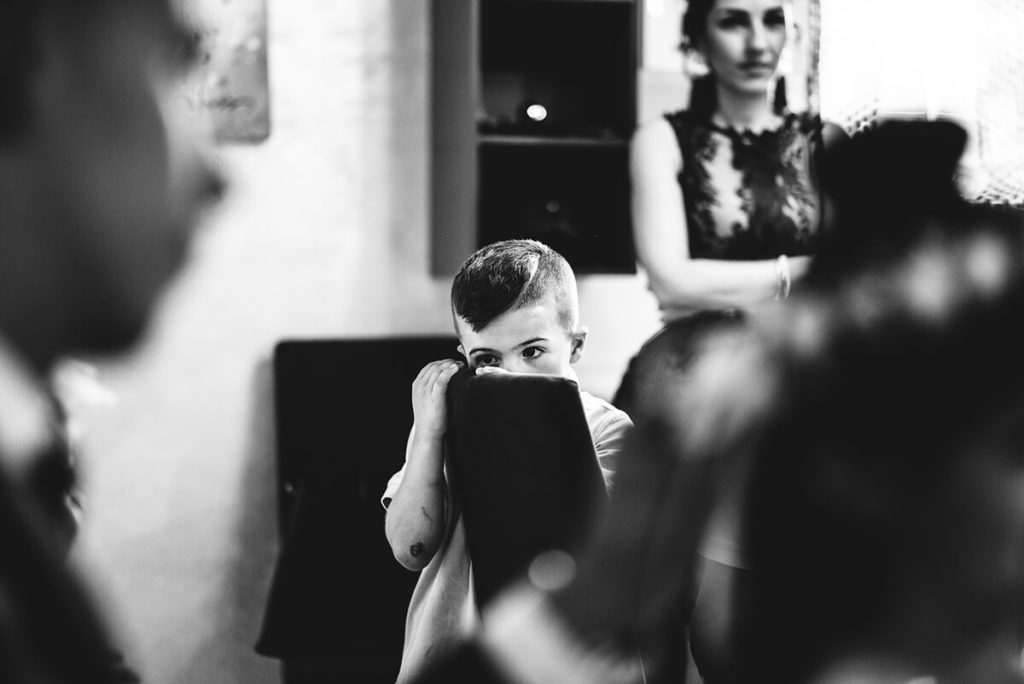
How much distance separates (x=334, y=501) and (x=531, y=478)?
1127 mm

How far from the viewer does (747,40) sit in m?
1.40

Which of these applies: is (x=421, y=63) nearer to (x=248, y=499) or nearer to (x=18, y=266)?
(x=248, y=499)

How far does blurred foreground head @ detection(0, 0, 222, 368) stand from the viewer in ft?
0.35

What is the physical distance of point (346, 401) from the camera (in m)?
1.56

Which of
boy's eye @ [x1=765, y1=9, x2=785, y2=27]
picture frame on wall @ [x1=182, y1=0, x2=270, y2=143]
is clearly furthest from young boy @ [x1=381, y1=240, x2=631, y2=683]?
picture frame on wall @ [x1=182, y1=0, x2=270, y2=143]

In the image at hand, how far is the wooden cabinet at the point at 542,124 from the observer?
1528 millimetres

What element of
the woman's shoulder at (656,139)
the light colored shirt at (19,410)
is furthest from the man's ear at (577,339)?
the woman's shoulder at (656,139)

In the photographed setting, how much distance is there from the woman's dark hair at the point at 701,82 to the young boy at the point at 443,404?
83 cm

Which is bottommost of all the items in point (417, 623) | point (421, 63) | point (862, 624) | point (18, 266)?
point (417, 623)

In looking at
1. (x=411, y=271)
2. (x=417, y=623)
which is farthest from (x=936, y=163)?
(x=411, y=271)

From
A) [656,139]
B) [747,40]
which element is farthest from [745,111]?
[656,139]

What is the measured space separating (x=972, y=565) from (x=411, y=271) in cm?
154

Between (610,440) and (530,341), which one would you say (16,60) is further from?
(530,341)

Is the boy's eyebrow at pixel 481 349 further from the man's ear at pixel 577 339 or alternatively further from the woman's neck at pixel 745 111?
the woman's neck at pixel 745 111
